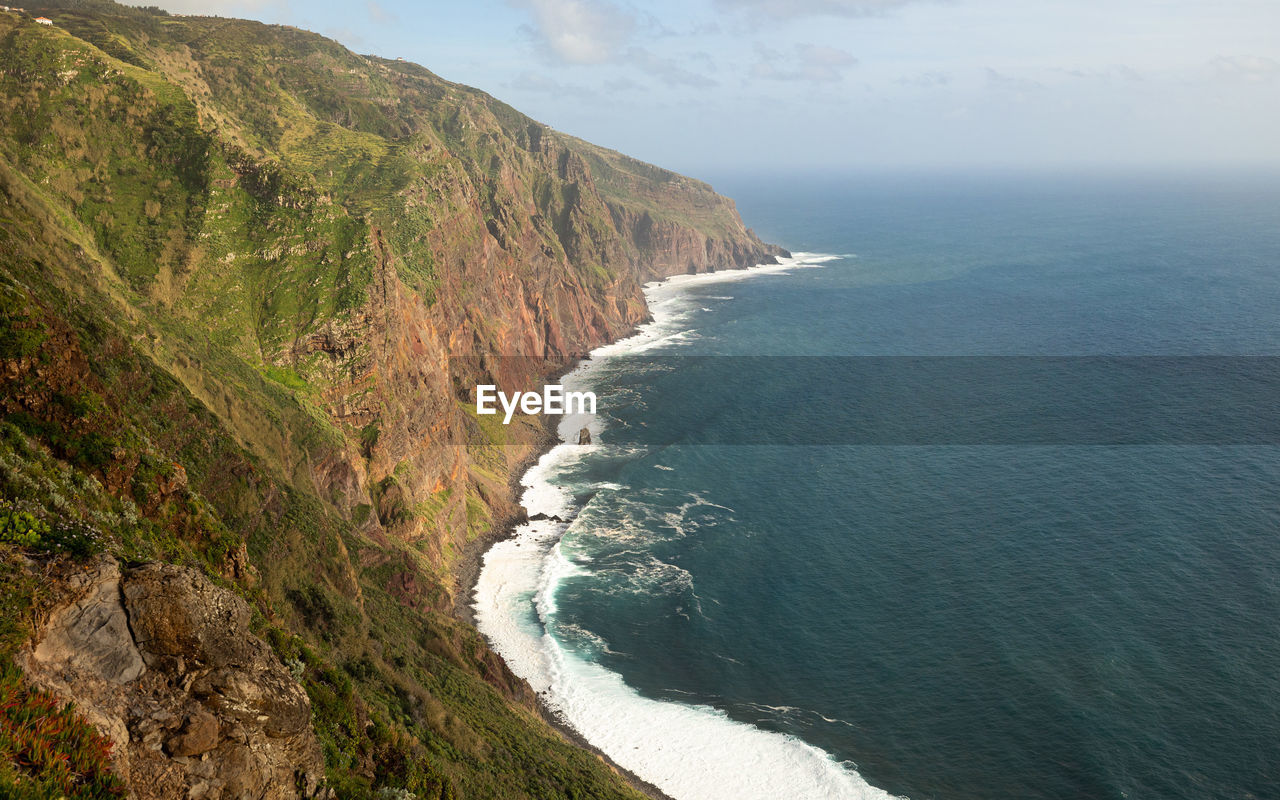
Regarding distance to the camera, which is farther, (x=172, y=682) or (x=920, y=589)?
(x=920, y=589)

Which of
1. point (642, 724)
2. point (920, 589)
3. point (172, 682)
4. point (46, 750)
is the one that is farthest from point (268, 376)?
point (920, 589)

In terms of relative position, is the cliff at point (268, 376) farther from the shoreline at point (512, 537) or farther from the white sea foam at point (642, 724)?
the white sea foam at point (642, 724)

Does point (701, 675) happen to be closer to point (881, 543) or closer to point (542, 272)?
point (881, 543)

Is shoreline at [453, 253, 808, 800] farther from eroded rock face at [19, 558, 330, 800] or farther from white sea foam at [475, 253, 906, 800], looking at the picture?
eroded rock face at [19, 558, 330, 800]

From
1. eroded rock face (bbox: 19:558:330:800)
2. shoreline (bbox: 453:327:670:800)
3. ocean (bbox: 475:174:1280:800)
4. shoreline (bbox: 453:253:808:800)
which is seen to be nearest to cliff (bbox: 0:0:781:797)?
eroded rock face (bbox: 19:558:330:800)

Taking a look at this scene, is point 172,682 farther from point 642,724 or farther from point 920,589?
point 920,589

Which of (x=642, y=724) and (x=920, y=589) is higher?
(x=920, y=589)
